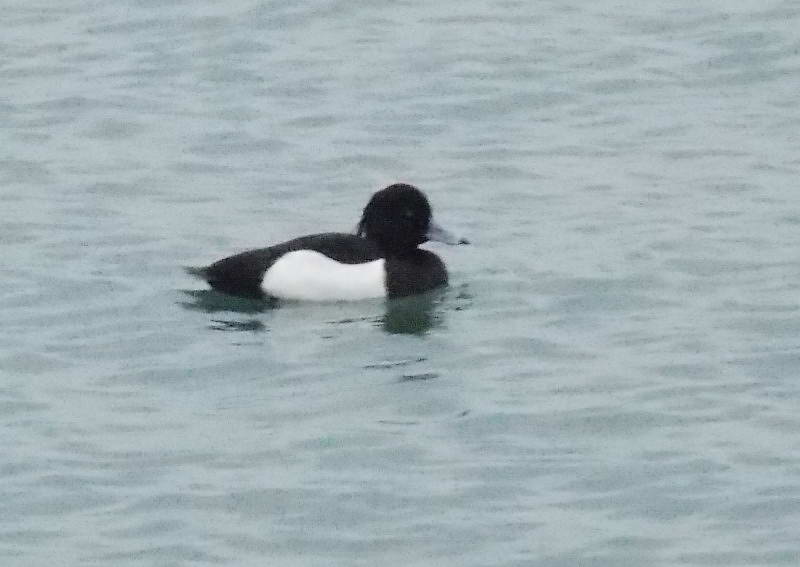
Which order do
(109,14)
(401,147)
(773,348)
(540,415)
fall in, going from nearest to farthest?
(540,415), (773,348), (401,147), (109,14)

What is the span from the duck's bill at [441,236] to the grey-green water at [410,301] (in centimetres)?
16

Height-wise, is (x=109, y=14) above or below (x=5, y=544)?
above

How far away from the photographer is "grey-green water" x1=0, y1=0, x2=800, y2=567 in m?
8.76

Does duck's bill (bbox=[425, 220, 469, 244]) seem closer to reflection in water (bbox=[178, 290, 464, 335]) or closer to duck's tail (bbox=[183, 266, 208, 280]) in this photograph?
reflection in water (bbox=[178, 290, 464, 335])

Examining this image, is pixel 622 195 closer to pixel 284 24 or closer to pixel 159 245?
pixel 159 245

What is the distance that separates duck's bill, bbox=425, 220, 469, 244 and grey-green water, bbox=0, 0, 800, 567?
16 cm

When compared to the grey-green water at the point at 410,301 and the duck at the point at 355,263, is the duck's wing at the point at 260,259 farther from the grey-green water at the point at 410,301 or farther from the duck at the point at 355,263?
the grey-green water at the point at 410,301

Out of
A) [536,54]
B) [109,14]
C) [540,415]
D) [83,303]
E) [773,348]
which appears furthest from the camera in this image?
[109,14]

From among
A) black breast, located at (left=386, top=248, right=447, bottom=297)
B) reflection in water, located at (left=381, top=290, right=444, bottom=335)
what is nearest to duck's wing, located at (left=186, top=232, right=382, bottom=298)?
black breast, located at (left=386, top=248, right=447, bottom=297)

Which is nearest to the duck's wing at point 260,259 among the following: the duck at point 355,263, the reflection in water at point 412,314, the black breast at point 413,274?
the duck at point 355,263

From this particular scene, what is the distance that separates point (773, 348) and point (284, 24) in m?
7.36

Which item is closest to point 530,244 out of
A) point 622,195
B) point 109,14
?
point 622,195

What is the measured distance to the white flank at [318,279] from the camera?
12.2 meters

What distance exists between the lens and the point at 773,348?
1066cm
